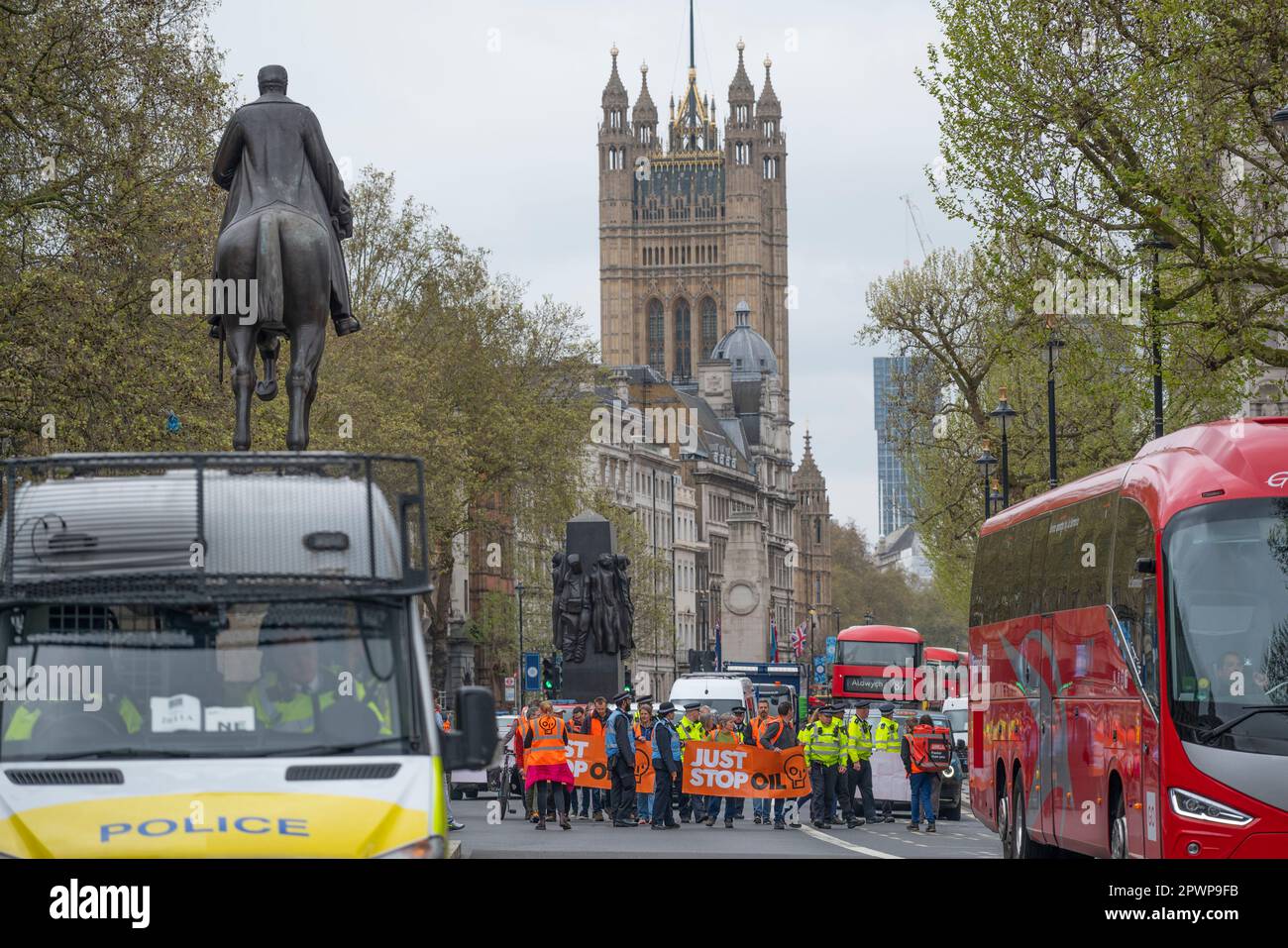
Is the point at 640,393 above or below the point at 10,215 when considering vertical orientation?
above

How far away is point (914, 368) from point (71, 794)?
56.1m

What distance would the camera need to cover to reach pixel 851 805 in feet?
115

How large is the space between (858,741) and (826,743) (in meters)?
1.36

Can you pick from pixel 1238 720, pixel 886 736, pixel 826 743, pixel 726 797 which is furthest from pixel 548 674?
pixel 1238 720

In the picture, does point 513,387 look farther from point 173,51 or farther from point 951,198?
point 951,198

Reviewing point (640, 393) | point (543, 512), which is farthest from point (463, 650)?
point (640, 393)

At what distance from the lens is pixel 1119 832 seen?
17453mm

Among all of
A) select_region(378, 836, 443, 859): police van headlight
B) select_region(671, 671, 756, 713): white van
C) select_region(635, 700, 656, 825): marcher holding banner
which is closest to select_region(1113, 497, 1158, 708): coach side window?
select_region(378, 836, 443, 859): police van headlight

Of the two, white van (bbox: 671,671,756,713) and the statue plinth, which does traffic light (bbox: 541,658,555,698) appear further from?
the statue plinth

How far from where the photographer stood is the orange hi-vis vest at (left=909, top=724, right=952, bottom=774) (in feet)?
111

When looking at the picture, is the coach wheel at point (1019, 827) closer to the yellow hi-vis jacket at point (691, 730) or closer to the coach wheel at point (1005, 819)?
the coach wheel at point (1005, 819)

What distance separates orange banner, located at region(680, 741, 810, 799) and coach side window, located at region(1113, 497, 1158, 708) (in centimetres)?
1625

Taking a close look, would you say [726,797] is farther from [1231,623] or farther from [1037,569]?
[1231,623]

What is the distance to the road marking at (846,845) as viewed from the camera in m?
25.2
